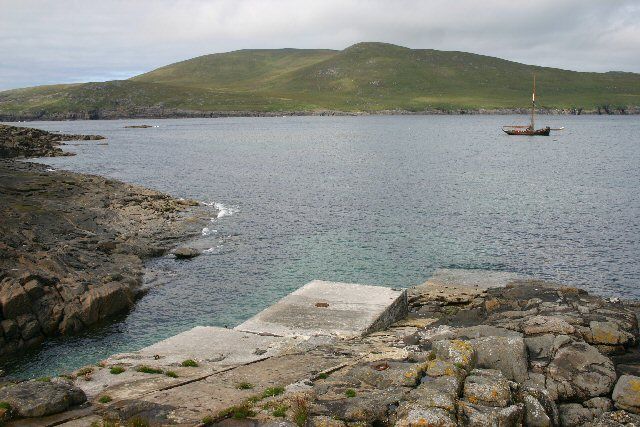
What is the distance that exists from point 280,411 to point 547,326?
43.9 ft

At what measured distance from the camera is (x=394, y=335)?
25.2 metres

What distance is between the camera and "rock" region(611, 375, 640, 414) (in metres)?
17.5

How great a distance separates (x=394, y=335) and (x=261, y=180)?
6388 cm

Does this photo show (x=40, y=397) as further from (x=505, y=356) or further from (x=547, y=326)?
(x=547, y=326)

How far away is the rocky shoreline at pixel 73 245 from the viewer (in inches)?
1153

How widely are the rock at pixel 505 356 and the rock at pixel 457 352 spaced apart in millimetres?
507

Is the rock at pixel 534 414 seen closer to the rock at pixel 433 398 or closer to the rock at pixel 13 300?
the rock at pixel 433 398

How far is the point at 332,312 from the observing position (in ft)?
89.0

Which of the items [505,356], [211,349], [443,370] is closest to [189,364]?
[211,349]

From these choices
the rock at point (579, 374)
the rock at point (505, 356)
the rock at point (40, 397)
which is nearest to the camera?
the rock at point (40, 397)

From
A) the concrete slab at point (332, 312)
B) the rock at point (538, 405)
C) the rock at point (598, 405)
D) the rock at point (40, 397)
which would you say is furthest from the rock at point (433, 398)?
the rock at point (40, 397)

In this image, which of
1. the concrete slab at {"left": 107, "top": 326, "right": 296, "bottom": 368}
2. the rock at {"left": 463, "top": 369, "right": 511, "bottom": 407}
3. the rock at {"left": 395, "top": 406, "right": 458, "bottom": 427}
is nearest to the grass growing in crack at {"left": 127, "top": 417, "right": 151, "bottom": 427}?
the concrete slab at {"left": 107, "top": 326, "right": 296, "bottom": 368}

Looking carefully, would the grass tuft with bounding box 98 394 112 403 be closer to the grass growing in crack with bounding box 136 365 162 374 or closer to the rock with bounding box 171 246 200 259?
the grass growing in crack with bounding box 136 365 162 374

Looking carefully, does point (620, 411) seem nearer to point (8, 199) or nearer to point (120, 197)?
point (8, 199)
